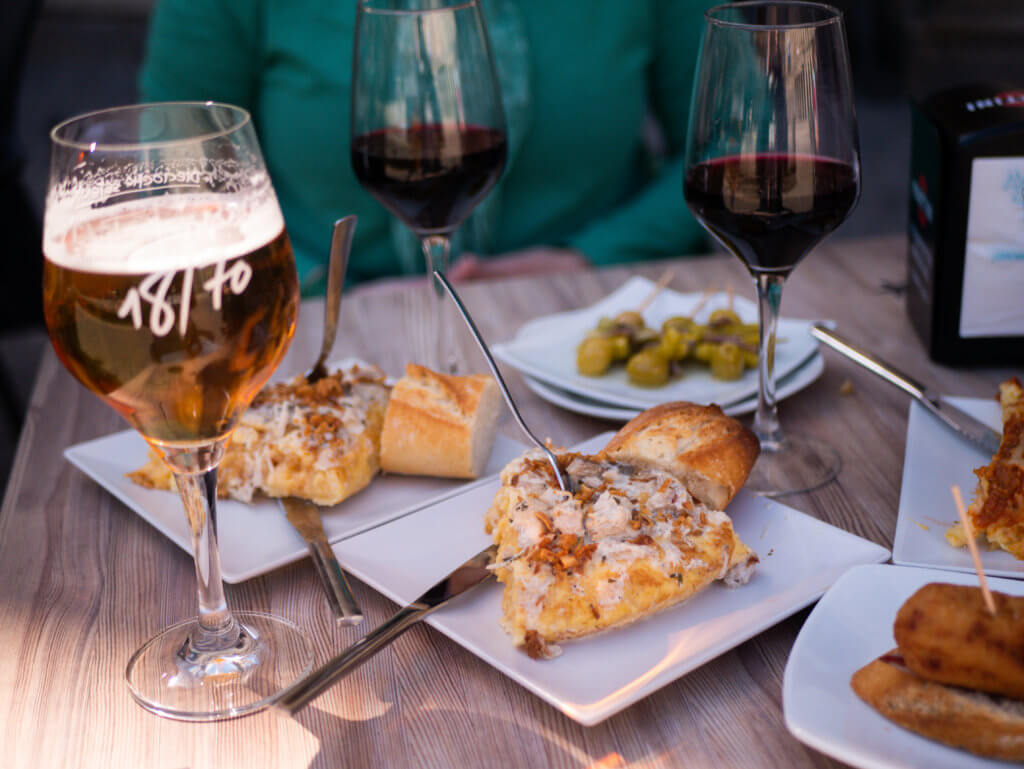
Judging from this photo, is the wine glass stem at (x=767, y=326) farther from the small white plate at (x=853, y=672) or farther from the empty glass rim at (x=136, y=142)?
the empty glass rim at (x=136, y=142)

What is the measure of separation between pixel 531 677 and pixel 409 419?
1.26ft

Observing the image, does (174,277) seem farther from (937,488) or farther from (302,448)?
(937,488)

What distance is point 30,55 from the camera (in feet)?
25.3

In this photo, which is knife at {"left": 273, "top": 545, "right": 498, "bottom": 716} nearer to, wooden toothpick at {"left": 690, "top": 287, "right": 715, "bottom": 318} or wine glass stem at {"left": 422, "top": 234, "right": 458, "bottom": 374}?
wine glass stem at {"left": 422, "top": 234, "right": 458, "bottom": 374}

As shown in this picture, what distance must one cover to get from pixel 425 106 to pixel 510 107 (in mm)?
1059

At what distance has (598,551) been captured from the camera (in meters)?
0.75

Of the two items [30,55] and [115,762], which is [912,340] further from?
[30,55]

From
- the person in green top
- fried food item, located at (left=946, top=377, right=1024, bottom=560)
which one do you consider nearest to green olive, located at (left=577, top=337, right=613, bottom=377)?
fried food item, located at (left=946, top=377, right=1024, bottom=560)

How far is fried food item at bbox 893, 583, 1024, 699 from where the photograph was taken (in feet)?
1.98

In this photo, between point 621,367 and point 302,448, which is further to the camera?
point 621,367

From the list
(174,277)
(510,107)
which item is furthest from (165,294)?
(510,107)

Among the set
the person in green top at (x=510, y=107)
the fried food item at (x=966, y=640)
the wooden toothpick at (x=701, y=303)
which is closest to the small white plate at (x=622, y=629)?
the fried food item at (x=966, y=640)

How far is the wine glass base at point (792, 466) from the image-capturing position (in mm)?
1020

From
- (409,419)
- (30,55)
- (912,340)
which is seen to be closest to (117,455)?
(409,419)
